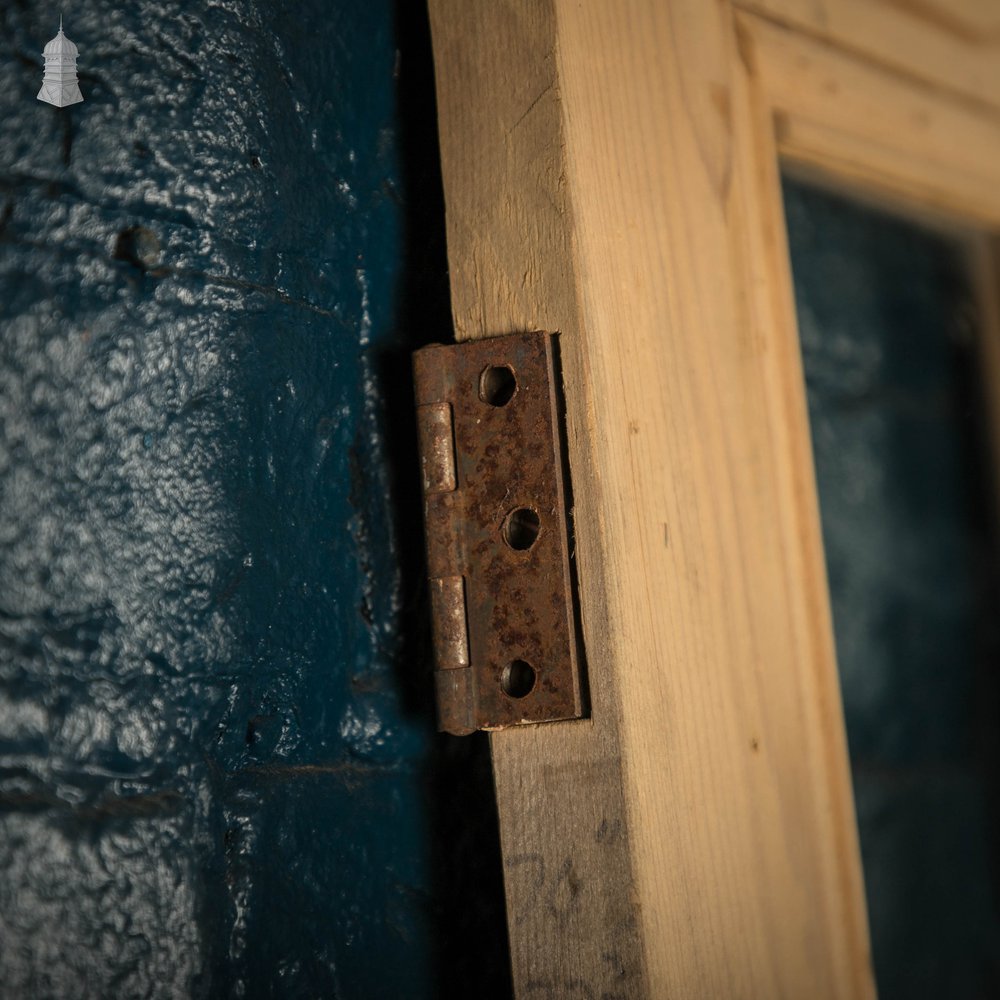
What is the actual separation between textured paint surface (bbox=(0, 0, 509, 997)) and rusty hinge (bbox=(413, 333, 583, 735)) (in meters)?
0.08

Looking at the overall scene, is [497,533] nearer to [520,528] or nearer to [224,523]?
[520,528]

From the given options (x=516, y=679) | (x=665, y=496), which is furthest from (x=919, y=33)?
(x=516, y=679)

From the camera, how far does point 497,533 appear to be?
576 millimetres

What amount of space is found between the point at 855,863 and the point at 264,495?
1.41ft

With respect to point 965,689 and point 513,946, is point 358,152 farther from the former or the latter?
point 965,689

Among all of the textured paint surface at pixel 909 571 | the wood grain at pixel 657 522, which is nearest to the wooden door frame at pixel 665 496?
the wood grain at pixel 657 522

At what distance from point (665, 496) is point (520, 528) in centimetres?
8

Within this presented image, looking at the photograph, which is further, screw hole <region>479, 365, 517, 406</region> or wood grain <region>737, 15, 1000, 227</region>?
wood grain <region>737, 15, 1000, 227</region>

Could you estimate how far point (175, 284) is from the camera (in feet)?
2.01

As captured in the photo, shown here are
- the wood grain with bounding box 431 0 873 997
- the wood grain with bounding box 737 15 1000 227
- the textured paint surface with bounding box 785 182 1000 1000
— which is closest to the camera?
the wood grain with bounding box 431 0 873 997

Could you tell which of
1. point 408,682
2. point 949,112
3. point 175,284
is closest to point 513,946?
point 408,682

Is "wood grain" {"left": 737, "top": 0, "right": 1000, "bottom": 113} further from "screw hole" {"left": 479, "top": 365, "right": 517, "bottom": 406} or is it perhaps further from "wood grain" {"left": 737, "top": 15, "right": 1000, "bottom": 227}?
Answer: "screw hole" {"left": 479, "top": 365, "right": 517, "bottom": 406}

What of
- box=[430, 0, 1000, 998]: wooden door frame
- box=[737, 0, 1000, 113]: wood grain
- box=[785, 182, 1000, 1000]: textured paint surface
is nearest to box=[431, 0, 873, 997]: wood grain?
box=[430, 0, 1000, 998]: wooden door frame

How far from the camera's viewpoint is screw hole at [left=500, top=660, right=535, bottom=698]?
0.56 meters
